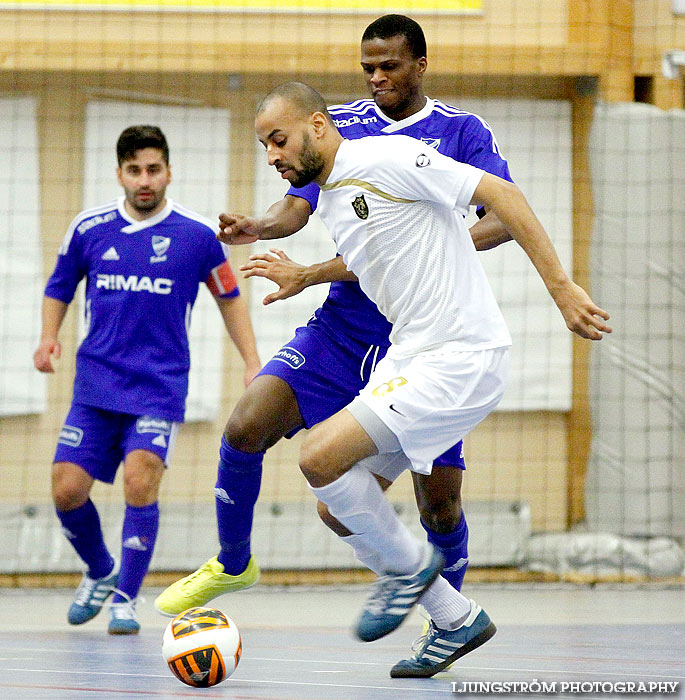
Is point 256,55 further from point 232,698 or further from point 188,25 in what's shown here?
point 232,698

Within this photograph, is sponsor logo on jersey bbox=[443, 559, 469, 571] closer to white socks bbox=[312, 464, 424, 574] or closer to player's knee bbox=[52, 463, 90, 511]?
white socks bbox=[312, 464, 424, 574]

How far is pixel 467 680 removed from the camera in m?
4.16

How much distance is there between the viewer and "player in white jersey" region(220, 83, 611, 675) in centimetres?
387

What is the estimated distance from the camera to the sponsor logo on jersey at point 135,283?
20.6 feet

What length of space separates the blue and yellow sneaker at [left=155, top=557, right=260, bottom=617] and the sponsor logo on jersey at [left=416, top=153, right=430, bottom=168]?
Result: 1.80 m

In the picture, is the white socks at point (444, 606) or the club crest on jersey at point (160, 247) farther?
the club crest on jersey at point (160, 247)

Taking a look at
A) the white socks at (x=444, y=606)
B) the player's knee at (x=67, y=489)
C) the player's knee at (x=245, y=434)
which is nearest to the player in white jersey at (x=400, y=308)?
the white socks at (x=444, y=606)

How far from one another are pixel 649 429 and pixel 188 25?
4384mm

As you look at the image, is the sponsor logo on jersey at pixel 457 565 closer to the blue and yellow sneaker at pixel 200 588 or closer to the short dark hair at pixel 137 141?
the blue and yellow sneaker at pixel 200 588

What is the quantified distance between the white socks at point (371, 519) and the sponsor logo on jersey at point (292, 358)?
69 centimetres

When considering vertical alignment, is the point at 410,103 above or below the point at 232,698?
above

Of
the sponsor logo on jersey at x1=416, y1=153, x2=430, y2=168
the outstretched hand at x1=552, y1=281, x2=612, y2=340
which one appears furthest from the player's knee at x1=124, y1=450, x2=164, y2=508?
the outstretched hand at x1=552, y1=281, x2=612, y2=340

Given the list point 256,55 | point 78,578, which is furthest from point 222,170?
point 78,578

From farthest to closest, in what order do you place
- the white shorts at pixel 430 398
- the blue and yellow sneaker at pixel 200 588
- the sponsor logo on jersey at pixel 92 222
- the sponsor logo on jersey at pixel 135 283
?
the sponsor logo on jersey at pixel 92 222 → the sponsor logo on jersey at pixel 135 283 → the blue and yellow sneaker at pixel 200 588 → the white shorts at pixel 430 398
